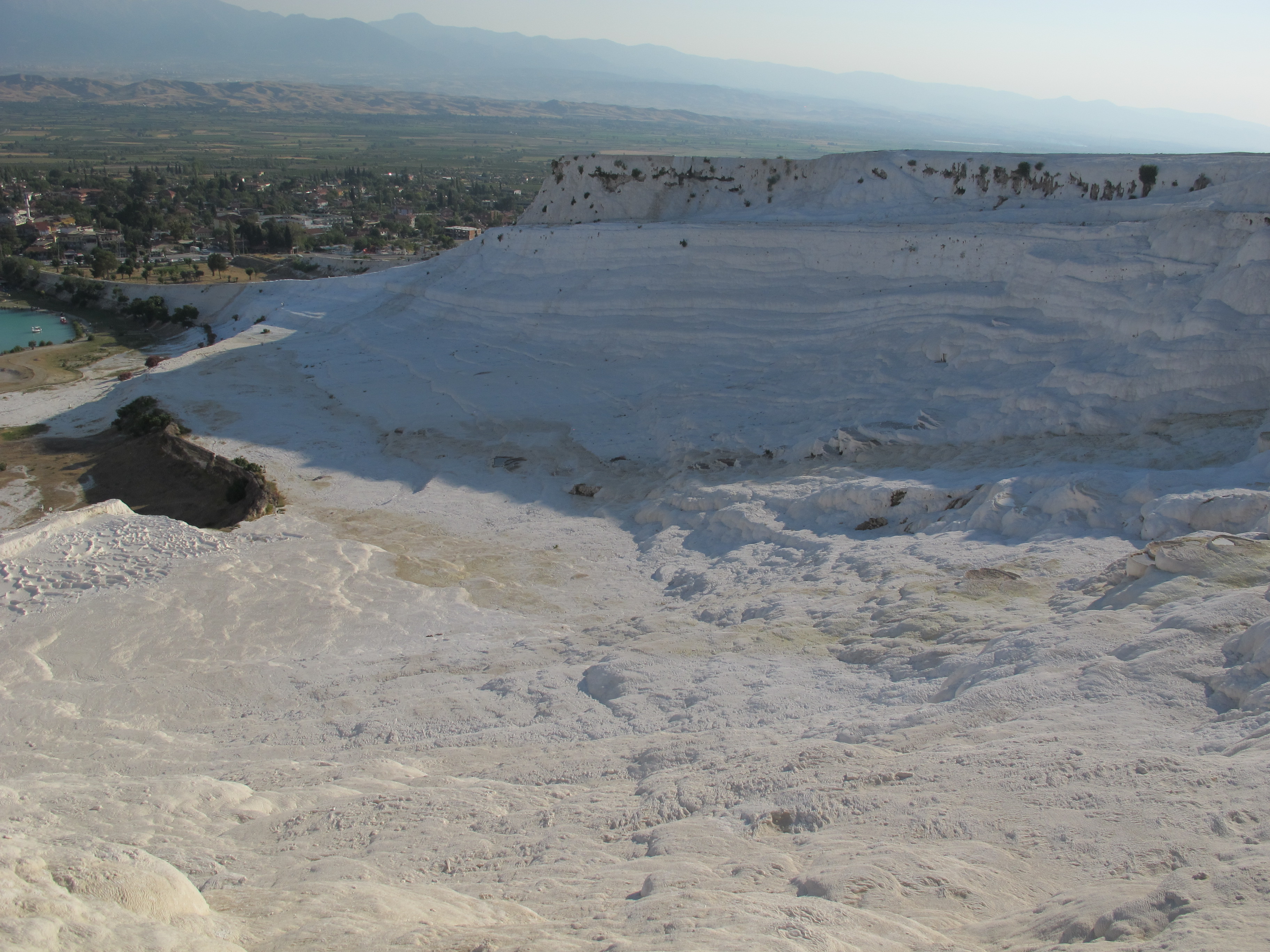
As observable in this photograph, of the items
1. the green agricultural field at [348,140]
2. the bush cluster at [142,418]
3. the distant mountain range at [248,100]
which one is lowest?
the bush cluster at [142,418]

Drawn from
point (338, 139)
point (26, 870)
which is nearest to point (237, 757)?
point (26, 870)

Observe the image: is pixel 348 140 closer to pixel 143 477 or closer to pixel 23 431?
pixel 23 431

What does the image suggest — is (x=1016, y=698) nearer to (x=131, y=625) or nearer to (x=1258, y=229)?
(x=131, y=625)

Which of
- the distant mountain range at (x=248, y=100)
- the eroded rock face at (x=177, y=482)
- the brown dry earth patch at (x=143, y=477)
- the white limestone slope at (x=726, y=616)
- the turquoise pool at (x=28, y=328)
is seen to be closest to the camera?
the white limestone slope at (x=726, y=616)

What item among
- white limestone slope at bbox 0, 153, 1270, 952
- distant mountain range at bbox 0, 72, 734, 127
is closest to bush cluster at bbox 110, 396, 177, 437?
white limestone slope at bbox 0, 153, 1270, 952

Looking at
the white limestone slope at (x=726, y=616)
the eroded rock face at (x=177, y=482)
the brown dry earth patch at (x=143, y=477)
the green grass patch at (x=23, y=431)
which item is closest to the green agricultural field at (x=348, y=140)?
the white limestone slope at (x=726, y=616)

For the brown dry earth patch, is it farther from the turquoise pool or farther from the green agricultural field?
the green agricultural field

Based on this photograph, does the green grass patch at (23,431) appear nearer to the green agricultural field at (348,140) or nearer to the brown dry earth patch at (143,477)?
the brown dry earth patch at (143,477)
